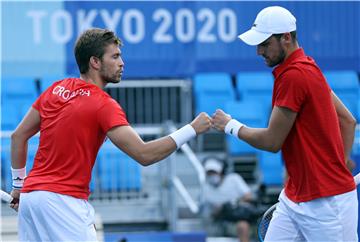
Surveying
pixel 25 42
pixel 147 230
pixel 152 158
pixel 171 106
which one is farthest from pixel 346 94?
pixel 152 158

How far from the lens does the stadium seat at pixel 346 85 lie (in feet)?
47.2

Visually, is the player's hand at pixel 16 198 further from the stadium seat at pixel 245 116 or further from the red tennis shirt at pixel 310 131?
the stadium seat at pixel 245 116

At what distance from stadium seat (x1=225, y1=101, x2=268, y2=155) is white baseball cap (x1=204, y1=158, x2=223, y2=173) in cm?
82

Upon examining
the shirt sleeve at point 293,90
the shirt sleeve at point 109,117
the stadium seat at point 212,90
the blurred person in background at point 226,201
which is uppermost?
the shirt sleeve at point 293,90

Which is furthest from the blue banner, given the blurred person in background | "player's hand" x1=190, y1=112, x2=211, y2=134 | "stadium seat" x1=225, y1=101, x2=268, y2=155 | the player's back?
the player's back

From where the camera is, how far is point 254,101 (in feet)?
47.0

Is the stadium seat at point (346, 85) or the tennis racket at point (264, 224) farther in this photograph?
the stadium seat at point (346, 85)

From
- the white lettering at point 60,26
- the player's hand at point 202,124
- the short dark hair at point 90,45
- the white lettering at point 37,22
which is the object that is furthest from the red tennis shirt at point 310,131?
the white lettering at point 37,22

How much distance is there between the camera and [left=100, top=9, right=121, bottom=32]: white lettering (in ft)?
45.5

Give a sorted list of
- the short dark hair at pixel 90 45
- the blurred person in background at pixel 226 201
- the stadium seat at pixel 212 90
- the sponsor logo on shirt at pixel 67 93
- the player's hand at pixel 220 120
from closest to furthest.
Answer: the sponsor logo on shirt at pixel 67 93 < the short dark hair at pixel 90 45 < the player's hand at pixel 220 120 < the blurred person in background at pixel 226 201 < the stadium seat at pixel 212 90

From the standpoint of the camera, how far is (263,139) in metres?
5.71

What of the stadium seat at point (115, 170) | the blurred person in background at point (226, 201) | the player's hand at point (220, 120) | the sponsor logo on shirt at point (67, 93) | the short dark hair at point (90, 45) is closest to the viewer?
the sponsor logo on shirt at point (67, 93)

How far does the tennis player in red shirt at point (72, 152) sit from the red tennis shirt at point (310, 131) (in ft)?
2.16

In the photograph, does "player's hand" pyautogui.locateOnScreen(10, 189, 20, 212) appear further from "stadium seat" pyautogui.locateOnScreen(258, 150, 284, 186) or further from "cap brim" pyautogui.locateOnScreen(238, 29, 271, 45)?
"stadium seat" pyautogui.locateOnScreen(258, 150, 284, 186)
